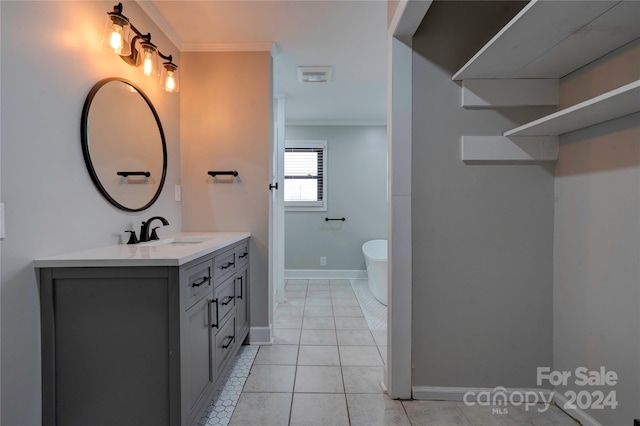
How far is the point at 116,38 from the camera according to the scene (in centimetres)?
145

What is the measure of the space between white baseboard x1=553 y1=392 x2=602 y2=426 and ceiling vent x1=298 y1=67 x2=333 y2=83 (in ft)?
9.61

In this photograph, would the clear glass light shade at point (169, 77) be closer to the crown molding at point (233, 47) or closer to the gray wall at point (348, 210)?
the crown molding at point (233, 47)

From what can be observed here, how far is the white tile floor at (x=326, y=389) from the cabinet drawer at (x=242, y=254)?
710mm

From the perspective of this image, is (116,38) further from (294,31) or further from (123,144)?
(294,31)

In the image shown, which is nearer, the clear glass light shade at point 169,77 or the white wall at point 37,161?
the white wall at point 37,161

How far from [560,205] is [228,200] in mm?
2241

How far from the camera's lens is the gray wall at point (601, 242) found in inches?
48.5

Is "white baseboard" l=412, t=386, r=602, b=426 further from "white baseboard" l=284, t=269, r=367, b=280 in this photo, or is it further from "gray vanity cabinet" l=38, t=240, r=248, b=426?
"white baseboard" l=284, t=269, r=367, b=280

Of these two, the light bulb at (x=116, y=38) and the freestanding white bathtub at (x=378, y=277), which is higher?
the light bulb at (x=116, y=38)

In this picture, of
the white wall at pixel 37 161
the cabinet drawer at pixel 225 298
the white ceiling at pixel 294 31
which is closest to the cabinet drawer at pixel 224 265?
the cabinet drawer at pixel 225 298

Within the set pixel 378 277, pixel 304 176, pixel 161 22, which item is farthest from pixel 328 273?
pixel 161 22

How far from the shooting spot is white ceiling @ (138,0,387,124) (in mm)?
Result: 1904

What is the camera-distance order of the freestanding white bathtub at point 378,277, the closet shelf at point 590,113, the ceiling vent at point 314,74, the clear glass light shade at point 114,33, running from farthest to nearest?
the freestanding white bathtub at point 378,277
the ceiling vent at point 314,74
the clear glass light shade at point 114,33
the closet shelf at point 590,113

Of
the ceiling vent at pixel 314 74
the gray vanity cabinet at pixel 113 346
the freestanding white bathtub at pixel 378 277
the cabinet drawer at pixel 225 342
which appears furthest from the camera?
the freestanding white bathtub at pixel 378 277
